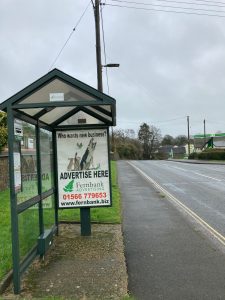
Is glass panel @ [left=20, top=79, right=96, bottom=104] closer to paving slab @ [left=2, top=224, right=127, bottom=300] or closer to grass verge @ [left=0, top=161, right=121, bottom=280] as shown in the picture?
grass verge @ [left=0, top=161, right=121, bottom=280]

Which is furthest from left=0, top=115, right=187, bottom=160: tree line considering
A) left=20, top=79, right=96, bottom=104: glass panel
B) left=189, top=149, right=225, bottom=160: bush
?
left=20, top=79, right=96, bottom=104: glass panel

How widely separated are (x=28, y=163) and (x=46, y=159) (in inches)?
53.8

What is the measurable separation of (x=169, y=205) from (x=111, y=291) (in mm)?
9114

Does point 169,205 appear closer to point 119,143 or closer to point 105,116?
point 105,116

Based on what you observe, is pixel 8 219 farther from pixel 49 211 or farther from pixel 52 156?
pixel 52 156

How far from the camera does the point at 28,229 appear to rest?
677 centimetres

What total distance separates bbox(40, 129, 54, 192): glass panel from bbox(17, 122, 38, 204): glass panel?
0.60 m

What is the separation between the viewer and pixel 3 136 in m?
17.5

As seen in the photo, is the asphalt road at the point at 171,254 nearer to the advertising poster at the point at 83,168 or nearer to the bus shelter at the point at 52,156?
the advertising poster at the point at 83,168

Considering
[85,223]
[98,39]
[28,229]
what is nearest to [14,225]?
[28,229]

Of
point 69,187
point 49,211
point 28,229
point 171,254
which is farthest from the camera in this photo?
point 69,187

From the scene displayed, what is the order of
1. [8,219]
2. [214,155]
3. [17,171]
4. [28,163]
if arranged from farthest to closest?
[214,155]
[8,219]
[28,163]
[17,171]

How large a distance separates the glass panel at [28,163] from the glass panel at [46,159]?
1.98ft

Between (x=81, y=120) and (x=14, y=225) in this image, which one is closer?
(x=14, y=225)
